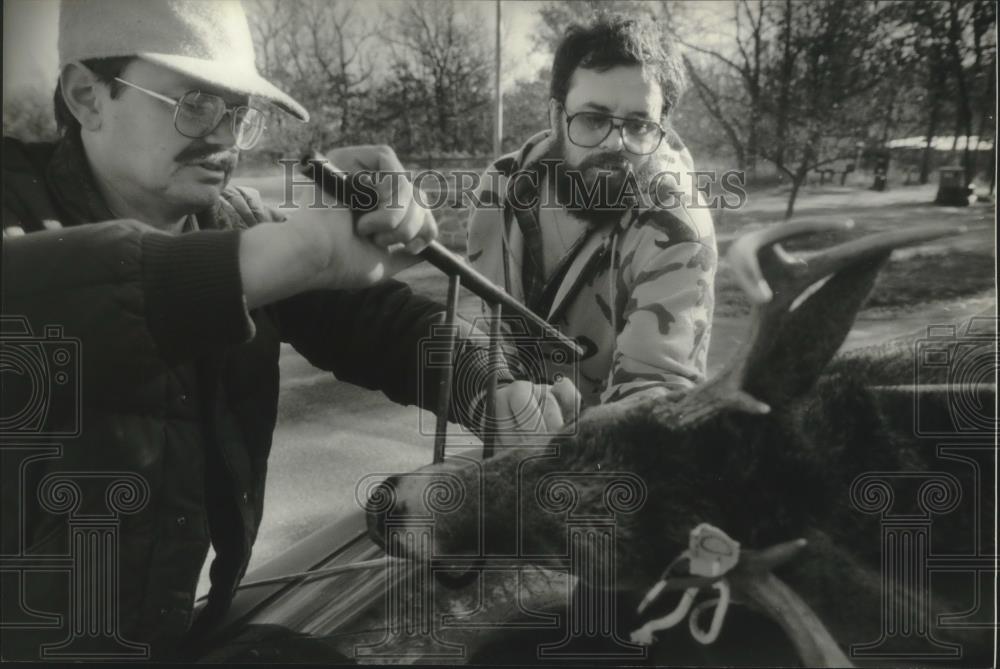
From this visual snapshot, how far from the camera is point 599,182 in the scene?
1.77 metres

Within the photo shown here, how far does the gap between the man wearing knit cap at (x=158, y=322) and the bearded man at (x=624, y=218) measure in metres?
0.20

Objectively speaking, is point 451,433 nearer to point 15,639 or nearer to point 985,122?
point 15,639

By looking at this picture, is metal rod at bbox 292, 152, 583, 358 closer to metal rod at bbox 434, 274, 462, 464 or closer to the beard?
metal rod at bbox 434, 274, 462, 464

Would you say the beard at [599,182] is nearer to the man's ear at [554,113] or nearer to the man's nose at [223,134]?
the man's ear at [554,113]

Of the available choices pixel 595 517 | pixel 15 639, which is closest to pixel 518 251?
pixel 595 517

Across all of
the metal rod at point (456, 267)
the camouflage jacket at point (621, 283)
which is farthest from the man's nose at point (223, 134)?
the camouflage jacket at point (621, 283)

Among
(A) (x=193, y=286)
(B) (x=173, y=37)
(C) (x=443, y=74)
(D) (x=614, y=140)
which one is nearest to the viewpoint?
(A) (x=193, y=286)

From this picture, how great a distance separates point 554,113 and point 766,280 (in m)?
0.53

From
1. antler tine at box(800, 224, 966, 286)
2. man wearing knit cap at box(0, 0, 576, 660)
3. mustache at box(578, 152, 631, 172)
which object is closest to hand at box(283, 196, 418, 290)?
man wearing knit cap at box(0, 0, 576, 660)

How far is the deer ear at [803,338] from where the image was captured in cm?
172

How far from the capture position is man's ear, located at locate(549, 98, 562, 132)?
1786mm

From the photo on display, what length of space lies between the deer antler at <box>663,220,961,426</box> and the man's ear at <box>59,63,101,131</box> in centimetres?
122

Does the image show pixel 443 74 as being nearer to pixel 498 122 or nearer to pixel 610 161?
pixel 498 122

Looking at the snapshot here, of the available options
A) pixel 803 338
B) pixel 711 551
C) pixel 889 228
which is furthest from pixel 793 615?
pixel 889 228
